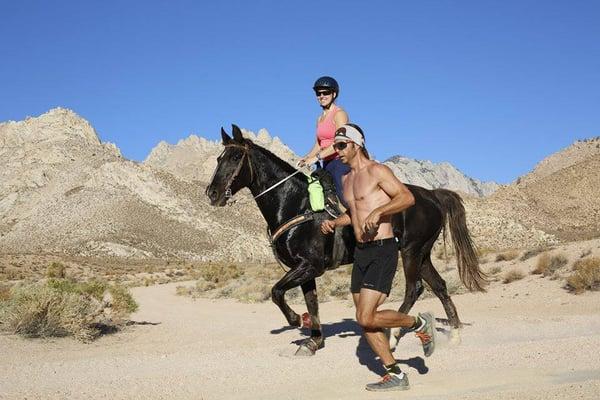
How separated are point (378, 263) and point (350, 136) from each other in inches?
53.0

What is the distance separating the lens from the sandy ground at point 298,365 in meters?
6.15

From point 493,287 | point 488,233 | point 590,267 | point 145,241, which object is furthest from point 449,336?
point 145,241

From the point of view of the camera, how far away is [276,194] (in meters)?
8.59

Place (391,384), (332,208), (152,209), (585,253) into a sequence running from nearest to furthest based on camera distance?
(391,384), (332,208), (585,253), (152,209)

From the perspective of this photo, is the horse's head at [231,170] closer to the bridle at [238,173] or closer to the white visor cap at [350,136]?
the bridle at [238,173]

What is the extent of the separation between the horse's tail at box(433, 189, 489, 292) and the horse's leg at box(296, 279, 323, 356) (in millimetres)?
2768

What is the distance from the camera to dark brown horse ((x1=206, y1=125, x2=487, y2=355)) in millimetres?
8188

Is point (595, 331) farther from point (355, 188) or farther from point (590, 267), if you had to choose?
point (590, 267)

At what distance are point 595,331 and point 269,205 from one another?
5306 mm

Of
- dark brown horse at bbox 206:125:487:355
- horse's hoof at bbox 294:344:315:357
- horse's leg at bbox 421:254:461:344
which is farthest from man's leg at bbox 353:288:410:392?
horse's leg at bbox 421:254:461:344

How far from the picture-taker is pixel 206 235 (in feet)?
239

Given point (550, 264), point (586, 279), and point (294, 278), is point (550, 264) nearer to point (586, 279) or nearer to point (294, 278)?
point (586, 279)

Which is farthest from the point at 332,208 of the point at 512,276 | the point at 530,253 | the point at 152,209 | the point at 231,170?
the point at 152,209

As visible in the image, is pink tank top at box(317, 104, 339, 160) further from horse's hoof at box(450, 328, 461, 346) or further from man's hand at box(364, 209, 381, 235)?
horse's hoof at box(450, 328, 461, 346)
